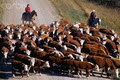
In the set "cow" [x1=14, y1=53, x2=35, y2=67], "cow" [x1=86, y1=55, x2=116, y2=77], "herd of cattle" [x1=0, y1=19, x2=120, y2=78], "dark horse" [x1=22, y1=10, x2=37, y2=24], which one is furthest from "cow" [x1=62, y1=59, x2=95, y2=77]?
"dark horse" [x1=22, y1=10, x2=37, y2=24]

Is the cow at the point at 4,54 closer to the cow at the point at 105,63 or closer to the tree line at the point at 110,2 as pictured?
the cow at the point at 105,63

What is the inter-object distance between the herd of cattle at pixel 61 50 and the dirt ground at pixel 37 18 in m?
0.37

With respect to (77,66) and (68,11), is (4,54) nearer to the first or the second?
(77,66)

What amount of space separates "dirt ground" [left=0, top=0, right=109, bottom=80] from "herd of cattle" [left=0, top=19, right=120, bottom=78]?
37 cm

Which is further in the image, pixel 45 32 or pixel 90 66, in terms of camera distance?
pixel 45 32

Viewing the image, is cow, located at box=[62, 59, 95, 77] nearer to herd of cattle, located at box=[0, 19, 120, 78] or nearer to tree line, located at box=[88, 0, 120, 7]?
herd of cattle, located at box=[0, 19, 120, 78]

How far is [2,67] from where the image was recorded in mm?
17875

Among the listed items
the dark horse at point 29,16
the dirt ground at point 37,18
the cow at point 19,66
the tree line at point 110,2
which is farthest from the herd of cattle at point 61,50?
the tree line at point 110,2

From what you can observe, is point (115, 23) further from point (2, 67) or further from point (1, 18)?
point (2, 67)

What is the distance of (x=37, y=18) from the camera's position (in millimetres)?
29641

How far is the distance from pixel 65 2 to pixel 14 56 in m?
20.2

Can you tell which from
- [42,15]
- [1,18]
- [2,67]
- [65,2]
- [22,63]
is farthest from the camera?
[65,2]

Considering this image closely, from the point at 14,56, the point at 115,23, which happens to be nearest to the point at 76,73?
the point at 14,56

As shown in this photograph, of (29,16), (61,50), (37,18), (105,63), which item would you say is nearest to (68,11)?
(37,18)
